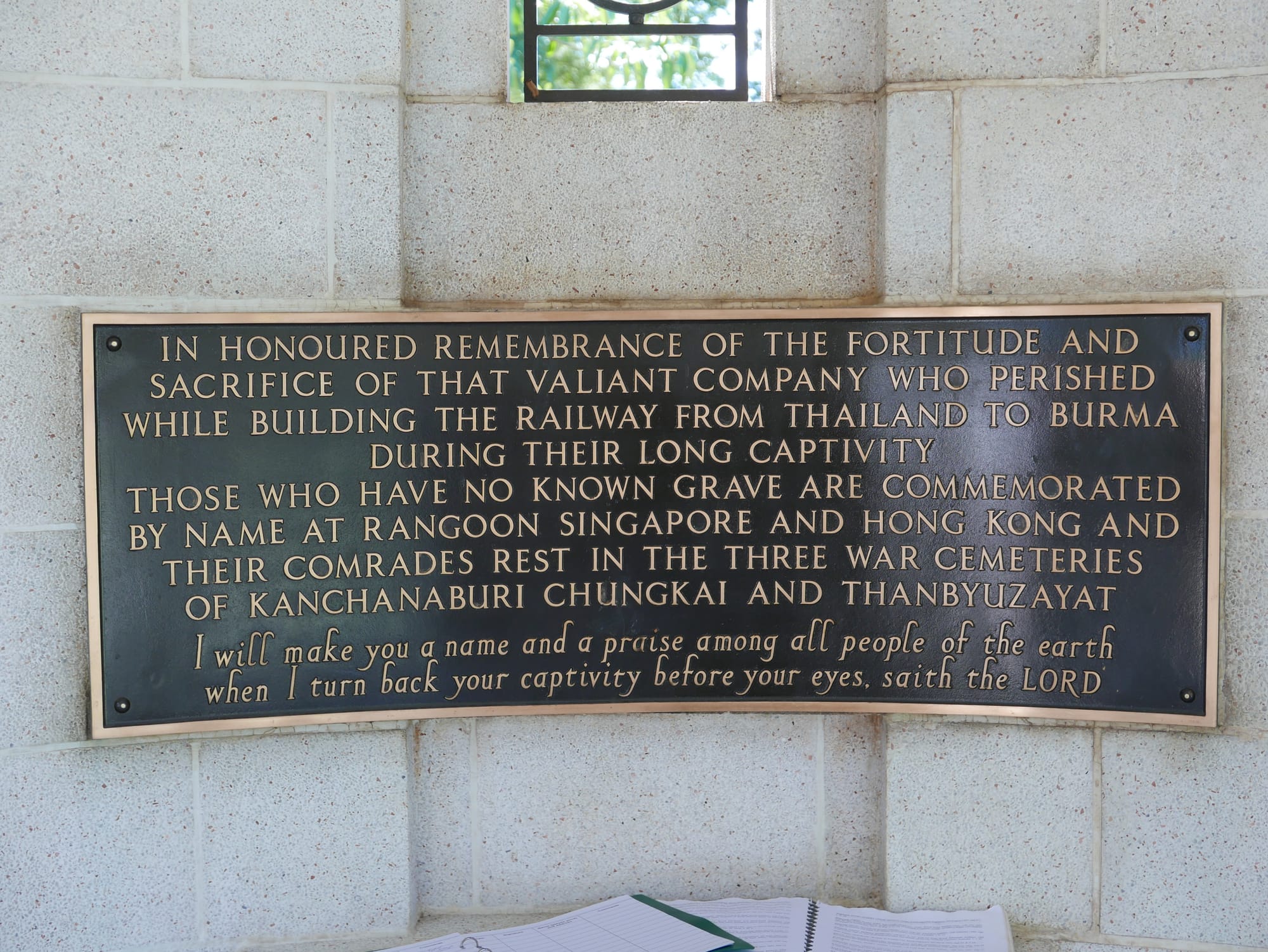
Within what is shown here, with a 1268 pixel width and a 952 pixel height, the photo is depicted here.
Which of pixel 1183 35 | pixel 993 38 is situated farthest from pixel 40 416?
pixel 1183 35

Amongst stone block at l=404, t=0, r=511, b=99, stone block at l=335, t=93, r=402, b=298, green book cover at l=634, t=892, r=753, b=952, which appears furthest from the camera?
stone block at l=404, t=0, r=511, b=99

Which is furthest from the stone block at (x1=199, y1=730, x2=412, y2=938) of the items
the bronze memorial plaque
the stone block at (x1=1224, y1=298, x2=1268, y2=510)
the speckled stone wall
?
the stone block at (x1=1224, y1=298, x2=1268, y2=510)

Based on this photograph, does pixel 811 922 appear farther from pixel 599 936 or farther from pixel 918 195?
pixel 918 195

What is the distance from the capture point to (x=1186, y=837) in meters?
2.32

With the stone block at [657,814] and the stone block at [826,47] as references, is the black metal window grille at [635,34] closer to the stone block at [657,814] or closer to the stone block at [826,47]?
the stone block at [826,47]

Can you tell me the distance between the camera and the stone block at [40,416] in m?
2.25

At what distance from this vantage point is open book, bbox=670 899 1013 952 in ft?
7.31

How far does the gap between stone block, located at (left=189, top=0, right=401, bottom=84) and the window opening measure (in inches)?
17.6

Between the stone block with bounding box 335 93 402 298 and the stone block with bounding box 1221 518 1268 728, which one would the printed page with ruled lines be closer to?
the stone block with bounding box 1221 518 1268 728

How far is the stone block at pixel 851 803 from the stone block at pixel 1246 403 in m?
1.15

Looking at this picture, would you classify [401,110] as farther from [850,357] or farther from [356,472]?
[850,357]

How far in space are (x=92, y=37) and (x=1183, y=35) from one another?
9.39ft

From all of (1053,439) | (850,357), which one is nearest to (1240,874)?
(1053,439)

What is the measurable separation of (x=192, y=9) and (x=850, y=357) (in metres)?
1.97
